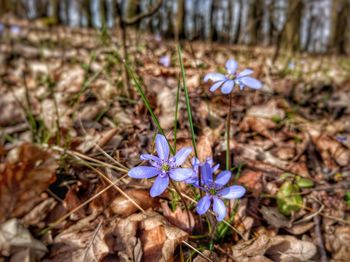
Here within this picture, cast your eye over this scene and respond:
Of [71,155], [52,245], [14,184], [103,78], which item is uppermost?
[103,78]

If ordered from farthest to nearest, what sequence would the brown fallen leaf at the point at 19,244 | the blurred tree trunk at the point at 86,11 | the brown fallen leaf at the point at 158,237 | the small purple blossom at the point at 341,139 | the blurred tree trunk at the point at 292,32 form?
the blurred tree trunk at the point at 86,11 < the blurred tree trunk at the point at 292,32 < the small purple blossom at the point at 341,139 < the brown fallen leaf at the point at 19,244 < the brown fallen leaf at the point at 158,237

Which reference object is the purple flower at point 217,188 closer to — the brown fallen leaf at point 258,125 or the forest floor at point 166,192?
the forest floor at point 166,192

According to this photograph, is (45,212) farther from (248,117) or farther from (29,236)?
(248,117)

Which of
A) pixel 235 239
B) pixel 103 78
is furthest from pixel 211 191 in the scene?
pixel 103 78

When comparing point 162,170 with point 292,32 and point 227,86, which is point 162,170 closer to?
point 227,86

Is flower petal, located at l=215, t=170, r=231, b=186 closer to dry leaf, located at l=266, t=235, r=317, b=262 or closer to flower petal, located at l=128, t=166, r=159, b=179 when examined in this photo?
flower petal, located at l=128, t=166, r=159, b=179

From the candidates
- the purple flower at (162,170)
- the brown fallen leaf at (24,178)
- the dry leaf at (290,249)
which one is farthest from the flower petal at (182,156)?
the brown fallen leaf at (24,178)

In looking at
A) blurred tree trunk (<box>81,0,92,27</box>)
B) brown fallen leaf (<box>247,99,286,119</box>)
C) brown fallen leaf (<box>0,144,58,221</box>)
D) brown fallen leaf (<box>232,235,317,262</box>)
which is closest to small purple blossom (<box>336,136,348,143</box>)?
brown fallen leaf (<box>247,99,286,119</box>)
